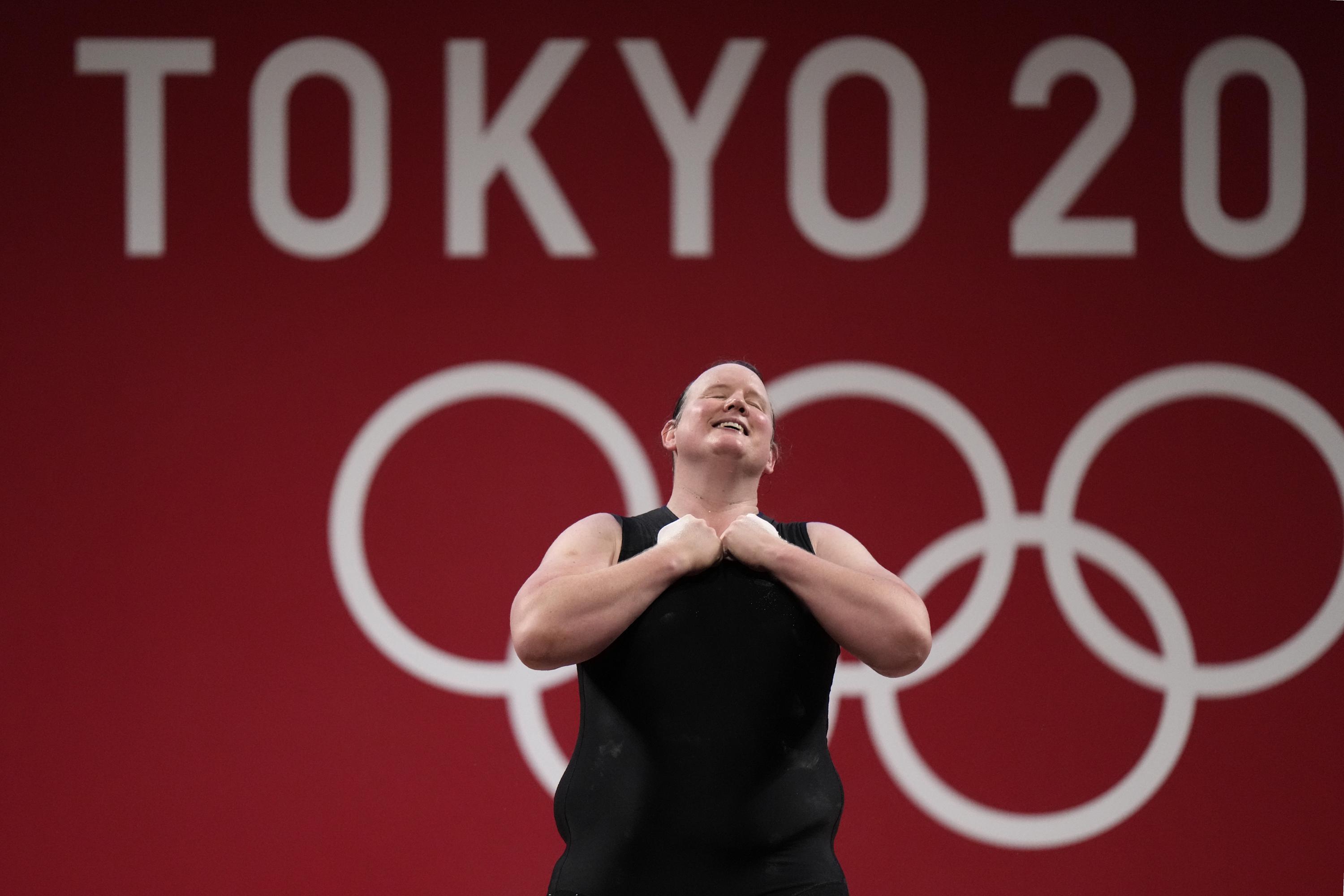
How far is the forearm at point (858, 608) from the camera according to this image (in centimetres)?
193

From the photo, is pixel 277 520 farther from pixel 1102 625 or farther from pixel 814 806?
pixel 1102 625

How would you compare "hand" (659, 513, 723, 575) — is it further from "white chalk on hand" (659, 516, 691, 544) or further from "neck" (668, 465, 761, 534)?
"neck" (668, 465, 761, 534)

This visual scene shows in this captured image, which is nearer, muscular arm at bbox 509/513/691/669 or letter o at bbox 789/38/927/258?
muscular arm at bbox 509/513/691/669

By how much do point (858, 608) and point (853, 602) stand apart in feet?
0.04

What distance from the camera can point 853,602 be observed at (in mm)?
1933

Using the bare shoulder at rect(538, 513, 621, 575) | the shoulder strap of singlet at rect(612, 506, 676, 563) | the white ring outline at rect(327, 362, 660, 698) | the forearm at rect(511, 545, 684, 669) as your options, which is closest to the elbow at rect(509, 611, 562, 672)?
the forearm at rect(511, 545, 684, 669)

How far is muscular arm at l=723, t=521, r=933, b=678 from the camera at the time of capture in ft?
6.33

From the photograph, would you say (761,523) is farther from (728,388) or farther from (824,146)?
(824,146)

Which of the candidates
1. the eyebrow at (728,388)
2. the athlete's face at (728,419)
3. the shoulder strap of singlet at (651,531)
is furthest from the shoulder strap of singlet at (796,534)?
the eyebrow at (728,388)

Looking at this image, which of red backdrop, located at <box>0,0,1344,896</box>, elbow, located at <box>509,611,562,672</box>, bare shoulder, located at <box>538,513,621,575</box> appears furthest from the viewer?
red backdrop, located at <box>0,0,1344,896</box>

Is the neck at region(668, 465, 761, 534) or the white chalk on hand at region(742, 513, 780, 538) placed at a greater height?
the neck at region(668, 465, 761, 534)

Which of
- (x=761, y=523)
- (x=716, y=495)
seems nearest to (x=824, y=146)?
(x=716, y=495)

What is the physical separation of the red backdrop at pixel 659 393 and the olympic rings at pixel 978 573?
0.01m

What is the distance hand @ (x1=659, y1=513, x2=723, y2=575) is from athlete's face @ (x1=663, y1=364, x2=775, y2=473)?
0.54 ft
